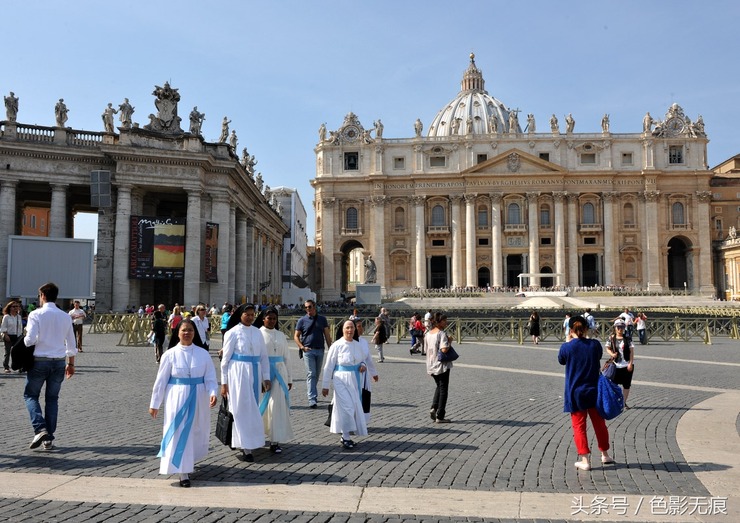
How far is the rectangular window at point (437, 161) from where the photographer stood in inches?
3227

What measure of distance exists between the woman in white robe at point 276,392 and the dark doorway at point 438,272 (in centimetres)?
7523

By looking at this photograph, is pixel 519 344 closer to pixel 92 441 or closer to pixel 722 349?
pixel 722 349

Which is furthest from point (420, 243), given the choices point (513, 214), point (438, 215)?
point (513, 214)

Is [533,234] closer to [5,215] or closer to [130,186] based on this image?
[130,186]

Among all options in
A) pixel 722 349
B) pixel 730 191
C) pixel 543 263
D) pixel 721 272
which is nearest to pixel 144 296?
pixel 722 349

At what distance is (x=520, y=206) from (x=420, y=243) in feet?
43.4

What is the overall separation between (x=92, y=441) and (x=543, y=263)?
3013 inches

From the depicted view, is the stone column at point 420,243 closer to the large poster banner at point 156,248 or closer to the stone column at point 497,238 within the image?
the stone column at point 497,238

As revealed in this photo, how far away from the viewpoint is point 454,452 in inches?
302

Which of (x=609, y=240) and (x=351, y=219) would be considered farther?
(x=351, y=219)

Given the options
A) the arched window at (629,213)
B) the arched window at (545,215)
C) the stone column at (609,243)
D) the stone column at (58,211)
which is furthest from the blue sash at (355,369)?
the arched window at (629,213)

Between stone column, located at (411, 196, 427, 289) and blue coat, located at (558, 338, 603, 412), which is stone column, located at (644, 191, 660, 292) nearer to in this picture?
stone column, located at (411, 196, 427, 289)

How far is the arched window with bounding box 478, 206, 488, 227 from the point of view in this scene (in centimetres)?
8100

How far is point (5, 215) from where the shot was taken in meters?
30.5
